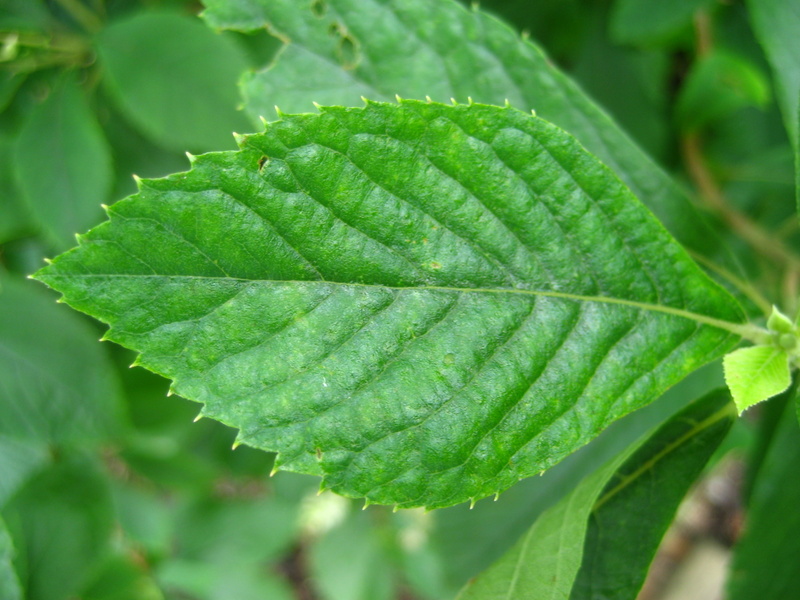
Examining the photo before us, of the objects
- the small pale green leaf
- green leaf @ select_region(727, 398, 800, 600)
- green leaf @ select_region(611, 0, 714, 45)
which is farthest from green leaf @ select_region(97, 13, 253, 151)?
green leaf @ select_region(727, 398, 800, 600)

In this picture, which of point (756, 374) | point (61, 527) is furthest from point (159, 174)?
point (756, 374)

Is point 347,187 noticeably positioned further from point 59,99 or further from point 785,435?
point 59,99

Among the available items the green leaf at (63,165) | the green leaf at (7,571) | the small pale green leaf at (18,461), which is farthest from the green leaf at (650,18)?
the small pale green leaf at (18,461)

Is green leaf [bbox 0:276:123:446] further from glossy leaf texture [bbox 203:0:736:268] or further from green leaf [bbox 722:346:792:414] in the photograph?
green leaf [bbox 722:346:792:414]

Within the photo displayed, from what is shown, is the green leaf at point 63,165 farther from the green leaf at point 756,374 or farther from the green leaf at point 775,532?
the green leaf at point 775,532

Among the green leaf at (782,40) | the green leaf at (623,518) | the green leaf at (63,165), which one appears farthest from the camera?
the green leaf at (63,165)

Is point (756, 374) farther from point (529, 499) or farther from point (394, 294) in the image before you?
point (529, 499)

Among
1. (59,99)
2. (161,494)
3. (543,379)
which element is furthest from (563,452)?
(161,494)
